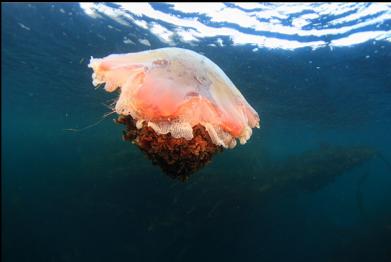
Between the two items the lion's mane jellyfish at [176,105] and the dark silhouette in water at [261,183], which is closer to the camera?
the lion's mane jellyfish at [176,105]

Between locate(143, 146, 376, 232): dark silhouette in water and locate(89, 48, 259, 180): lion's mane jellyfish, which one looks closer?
locate(89, 48, 259, 180): lion's mane jellyfish

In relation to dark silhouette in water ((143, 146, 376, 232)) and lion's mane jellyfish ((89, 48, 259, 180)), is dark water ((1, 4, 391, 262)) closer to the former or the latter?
dark silhouette in water ((143, 146, 376, 232))

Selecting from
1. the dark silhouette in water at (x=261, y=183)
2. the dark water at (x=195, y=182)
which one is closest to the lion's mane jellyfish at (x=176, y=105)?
the dark water at (x=195, y=182)

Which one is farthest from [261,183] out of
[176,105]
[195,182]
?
[176,105]

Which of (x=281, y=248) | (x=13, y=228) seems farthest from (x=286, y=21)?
(x=13, y=228)

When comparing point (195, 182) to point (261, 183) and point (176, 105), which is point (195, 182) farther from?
point (176, 105)

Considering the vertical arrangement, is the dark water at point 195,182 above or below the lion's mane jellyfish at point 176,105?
below

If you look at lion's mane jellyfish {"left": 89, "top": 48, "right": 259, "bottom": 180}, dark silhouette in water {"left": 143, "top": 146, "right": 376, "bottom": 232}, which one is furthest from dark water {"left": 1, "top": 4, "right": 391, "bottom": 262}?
lion's mane jellyfish {"left": 89, "top": 48, "right": 259, "bottom": 180}

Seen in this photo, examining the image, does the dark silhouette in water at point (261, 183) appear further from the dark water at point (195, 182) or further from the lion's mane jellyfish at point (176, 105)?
the lion's mane jellyfish at point (176, 105)
